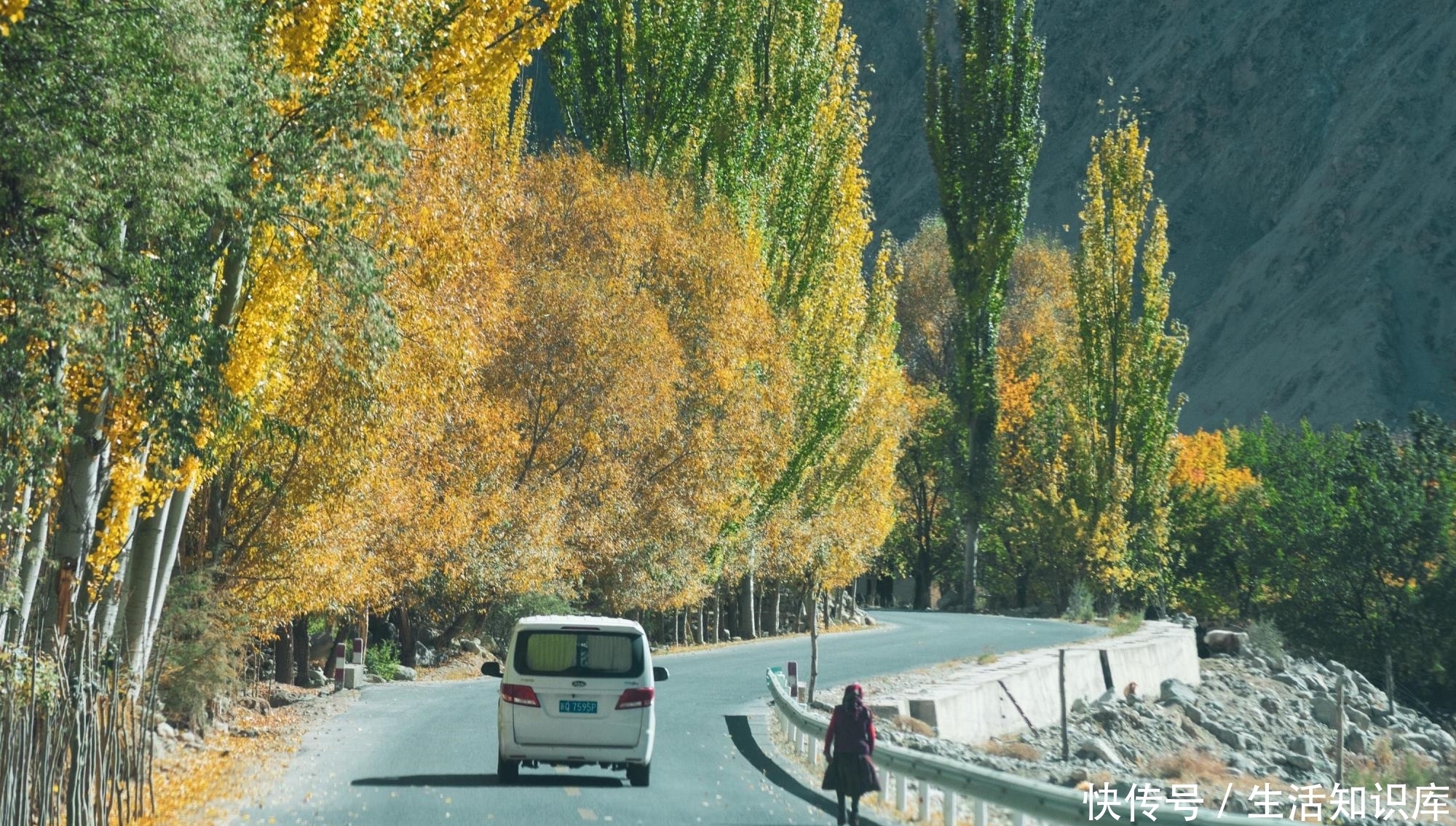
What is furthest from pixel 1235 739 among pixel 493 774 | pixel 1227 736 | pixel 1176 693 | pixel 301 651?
pixel 493 774

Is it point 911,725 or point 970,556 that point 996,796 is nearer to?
point 911,725

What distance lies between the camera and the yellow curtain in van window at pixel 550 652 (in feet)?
54.5

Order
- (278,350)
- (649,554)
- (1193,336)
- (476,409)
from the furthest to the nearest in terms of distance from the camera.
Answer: (1193,336) < (649,554) < (476,409) < (278,350)

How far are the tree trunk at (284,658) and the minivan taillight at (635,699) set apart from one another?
17837 mm

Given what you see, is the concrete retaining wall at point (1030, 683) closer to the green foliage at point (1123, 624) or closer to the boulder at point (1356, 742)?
the green foliage at point (1123, 624)

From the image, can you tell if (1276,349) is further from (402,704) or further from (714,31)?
(402,704)

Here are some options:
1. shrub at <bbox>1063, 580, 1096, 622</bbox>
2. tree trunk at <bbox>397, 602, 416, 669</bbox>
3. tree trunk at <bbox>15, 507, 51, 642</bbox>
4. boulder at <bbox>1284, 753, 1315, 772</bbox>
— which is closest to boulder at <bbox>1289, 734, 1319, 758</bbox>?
boulder at <bbox>1284, 753, 1315, 772</bbox>

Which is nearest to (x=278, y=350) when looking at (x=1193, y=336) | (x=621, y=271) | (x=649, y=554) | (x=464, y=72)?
(x=464, y=72)

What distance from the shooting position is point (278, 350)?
1792 cm

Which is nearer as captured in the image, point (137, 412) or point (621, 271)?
point (137, 412)

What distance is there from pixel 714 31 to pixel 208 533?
24.2m

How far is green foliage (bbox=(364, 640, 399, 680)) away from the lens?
34094 mm

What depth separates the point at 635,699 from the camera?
16.5m

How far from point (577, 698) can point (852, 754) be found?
343 centimetres
